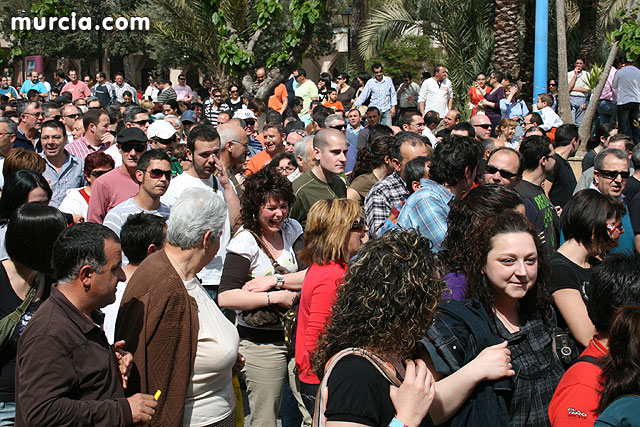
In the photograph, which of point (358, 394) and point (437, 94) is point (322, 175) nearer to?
point (358, 394)

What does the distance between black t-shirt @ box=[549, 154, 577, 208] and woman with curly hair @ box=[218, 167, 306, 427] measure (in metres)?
4.32

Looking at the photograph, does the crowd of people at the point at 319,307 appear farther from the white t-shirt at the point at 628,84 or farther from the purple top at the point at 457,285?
the white t-shirt at the point at 628,84

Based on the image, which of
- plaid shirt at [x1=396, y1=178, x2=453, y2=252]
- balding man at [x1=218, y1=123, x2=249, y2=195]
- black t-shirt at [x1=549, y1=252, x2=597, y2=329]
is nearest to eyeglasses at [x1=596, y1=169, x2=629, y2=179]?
plaid shirt at [x1=396, y1=178, x2=453, y2=252]

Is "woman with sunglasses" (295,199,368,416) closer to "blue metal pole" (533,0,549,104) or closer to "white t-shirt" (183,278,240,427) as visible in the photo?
Result: "white t-shirt" (183,278,240,427)

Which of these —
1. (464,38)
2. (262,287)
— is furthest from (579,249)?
(464,38)

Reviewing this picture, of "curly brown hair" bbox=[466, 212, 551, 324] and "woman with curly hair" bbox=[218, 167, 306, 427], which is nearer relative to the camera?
"curly brown hair" bbox=[466, 212, 551, 324]

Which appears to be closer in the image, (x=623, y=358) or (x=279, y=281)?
(x=623, y=358)

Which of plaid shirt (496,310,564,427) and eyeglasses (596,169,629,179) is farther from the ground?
eyeglasses (596,169,629,179)

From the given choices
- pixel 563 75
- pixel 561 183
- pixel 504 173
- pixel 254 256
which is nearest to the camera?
pixel 254 256

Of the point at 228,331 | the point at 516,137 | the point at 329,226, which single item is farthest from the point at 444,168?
the point at 516,137

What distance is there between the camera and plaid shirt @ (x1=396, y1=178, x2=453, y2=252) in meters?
4.60

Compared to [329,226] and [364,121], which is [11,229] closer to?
[329,226]

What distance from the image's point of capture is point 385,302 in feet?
8.84

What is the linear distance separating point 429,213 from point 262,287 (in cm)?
116
